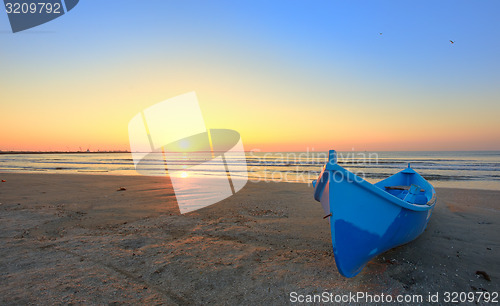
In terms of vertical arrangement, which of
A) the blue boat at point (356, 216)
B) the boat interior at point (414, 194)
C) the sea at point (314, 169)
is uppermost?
the blue boat at point (356, 216)

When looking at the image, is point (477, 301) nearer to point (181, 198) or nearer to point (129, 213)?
point (129, 213)

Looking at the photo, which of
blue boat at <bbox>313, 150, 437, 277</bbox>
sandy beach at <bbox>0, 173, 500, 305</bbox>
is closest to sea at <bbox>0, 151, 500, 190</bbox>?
sandy beach at <bbox>0, 173, 500, 305</bbox>

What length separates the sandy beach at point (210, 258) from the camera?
3.04m

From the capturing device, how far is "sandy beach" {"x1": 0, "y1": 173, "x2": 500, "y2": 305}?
3.04 meters

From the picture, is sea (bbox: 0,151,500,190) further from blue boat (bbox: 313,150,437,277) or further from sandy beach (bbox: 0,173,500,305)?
blue boat (bbox: 313,150,437,277)

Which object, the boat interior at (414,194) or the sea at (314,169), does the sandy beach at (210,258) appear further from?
the sea at (314,169)

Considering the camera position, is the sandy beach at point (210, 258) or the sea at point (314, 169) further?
the sea at point (314, 169)

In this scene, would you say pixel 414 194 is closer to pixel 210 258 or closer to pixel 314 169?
pixel 210 258

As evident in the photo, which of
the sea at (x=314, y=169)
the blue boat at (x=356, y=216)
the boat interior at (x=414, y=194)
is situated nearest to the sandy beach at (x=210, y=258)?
the blue boat at (x=356, y=216)

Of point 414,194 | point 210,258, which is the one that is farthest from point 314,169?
point 210,258

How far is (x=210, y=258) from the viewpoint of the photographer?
3.97m

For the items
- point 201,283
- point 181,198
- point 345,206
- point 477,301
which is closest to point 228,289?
point 201,283

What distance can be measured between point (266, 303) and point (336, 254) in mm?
1007

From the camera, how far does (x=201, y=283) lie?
10.6 feet
